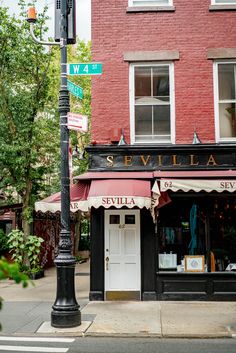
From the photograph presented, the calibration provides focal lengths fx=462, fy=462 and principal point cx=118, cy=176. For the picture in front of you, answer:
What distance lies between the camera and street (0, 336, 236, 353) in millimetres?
7176

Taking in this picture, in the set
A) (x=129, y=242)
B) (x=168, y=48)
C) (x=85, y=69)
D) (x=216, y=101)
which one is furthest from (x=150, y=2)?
(x=129, y=242)

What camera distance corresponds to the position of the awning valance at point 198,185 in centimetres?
1098

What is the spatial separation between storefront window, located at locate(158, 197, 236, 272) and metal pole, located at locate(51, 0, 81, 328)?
3780 mm

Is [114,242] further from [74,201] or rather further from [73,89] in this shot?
[73,89]

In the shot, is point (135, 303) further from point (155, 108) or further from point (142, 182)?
point (155, 108)

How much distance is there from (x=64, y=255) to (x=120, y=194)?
260 centimetres

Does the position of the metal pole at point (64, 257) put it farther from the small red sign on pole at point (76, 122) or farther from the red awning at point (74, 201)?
the red awning at point (74, 201)

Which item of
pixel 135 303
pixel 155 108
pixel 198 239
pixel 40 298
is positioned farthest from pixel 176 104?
pixel 40 298

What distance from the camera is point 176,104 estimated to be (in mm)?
12359

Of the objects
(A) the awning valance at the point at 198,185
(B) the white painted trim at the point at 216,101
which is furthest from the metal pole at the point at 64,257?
(B) the white painted trim at the point at 216,101

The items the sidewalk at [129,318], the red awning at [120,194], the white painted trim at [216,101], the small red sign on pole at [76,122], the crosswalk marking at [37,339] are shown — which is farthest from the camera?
the white painted trim at [216,101]

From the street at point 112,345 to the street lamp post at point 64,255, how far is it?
2.04 feet

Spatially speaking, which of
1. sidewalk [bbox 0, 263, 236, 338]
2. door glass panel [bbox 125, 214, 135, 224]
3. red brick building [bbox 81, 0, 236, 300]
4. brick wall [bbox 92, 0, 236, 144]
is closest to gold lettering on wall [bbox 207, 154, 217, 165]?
red brick building [bbox 81, 0, 236, 300]

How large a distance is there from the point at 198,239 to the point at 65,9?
6.56m
